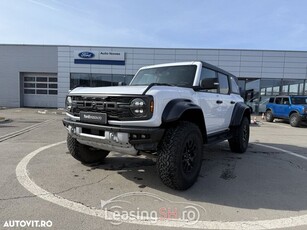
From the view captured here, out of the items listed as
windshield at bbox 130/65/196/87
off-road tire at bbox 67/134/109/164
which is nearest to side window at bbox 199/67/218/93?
windshield at bbox 130/65/196/87

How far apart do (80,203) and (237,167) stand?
3449mm

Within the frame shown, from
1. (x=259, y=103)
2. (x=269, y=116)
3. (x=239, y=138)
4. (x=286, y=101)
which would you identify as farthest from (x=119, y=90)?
(x=259, y=103)

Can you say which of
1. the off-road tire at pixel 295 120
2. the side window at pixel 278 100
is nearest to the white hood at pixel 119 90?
the off-road tire at pixel 295 120

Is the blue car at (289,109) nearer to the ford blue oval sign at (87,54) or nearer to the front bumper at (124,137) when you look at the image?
the front bumper at (124,137)

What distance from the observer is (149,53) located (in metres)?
21.5

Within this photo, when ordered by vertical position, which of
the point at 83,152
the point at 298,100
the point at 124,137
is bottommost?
the point at 83,152


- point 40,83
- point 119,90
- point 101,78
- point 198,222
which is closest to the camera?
point 198,222

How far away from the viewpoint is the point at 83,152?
196 inches

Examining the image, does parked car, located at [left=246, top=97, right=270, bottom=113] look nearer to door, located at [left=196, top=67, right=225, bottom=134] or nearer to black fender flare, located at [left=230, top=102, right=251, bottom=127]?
black fender flare, located at [left=230, top=102, right=251, bottom=127]

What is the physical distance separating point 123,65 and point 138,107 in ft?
61.0

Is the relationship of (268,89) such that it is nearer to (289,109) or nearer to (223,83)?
(289,109)

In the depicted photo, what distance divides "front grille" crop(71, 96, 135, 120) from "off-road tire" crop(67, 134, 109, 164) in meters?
0.85

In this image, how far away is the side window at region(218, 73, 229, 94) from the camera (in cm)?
587

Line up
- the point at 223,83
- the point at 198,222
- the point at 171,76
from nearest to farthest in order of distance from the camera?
1. the point at 198,222
2. the point at 171,76
3. the point at 223,83
